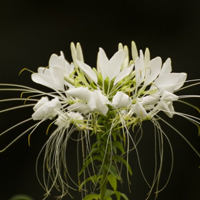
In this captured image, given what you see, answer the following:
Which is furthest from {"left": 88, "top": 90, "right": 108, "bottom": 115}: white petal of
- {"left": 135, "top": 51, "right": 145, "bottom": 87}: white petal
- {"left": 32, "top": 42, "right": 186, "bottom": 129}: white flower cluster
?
{"left": 135, "top": 51, "right": 145, "bottom": 87}: white petal

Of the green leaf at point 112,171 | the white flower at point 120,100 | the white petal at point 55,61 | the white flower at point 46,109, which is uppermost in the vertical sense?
the white petal at point 55,61

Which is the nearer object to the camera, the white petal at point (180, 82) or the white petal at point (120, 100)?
the white petal at point (120, 100)

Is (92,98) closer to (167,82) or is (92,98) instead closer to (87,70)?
→ (87,70)

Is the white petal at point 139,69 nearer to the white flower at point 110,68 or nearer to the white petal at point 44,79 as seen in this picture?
the white flower at point 110,68

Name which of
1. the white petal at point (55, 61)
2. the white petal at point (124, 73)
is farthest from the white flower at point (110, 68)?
the white petal at point (55, 61)

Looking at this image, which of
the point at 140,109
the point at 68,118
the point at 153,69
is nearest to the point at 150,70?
the point at 153,69

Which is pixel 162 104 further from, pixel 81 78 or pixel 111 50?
pixel 111 50

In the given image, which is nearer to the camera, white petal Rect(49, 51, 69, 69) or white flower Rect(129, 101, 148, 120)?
white flower Rect(129, 101, 148, 120)

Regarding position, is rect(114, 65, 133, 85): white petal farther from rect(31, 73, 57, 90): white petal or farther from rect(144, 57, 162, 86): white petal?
rect(31, 73, 57, 90): white petal
